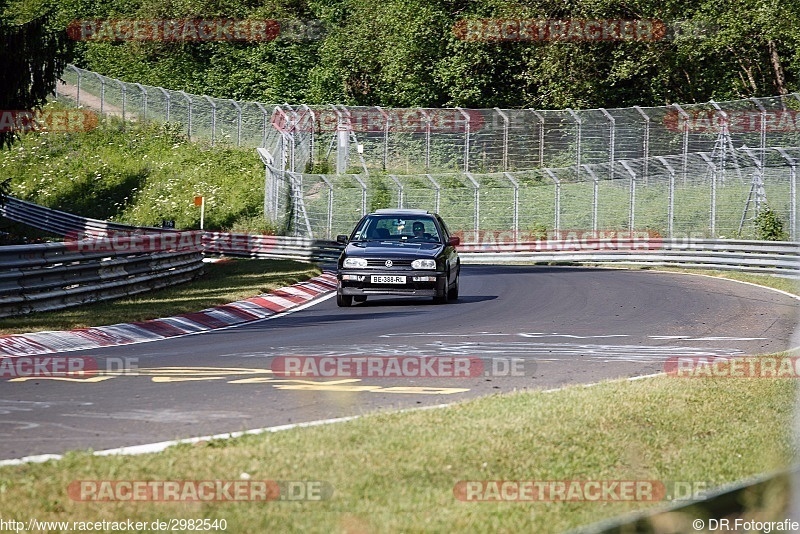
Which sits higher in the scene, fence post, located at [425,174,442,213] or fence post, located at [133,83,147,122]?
fence post, located at [133,83,147,122]

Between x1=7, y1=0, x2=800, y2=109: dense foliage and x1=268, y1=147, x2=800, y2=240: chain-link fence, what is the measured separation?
10.1m

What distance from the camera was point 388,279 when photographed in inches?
784

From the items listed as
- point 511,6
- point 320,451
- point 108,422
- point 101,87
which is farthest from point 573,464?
point 101,87

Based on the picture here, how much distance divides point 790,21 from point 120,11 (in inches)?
1749

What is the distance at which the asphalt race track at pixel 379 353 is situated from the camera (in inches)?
320

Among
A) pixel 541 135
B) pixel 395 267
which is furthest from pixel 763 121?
pixel 395 267

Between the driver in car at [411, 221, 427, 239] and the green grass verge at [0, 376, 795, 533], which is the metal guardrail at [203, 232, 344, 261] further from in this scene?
the green grass verge at [0, 376, 795, 533]

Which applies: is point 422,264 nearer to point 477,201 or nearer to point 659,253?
point 659,253

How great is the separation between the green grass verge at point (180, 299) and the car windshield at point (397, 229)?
222cm

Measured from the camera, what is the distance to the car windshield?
69.3 feet

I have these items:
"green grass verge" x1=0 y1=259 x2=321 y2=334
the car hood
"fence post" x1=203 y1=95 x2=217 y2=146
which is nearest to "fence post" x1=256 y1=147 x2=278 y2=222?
"fence post" x1=203 y1=95 x2=217 y2=146

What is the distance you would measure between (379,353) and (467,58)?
144ft

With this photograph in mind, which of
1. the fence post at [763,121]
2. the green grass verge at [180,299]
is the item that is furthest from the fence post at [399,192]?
the fence post at [763,121]

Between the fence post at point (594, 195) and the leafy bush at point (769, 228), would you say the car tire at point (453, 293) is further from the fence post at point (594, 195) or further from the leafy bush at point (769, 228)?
the fence post at point (594, 195)
